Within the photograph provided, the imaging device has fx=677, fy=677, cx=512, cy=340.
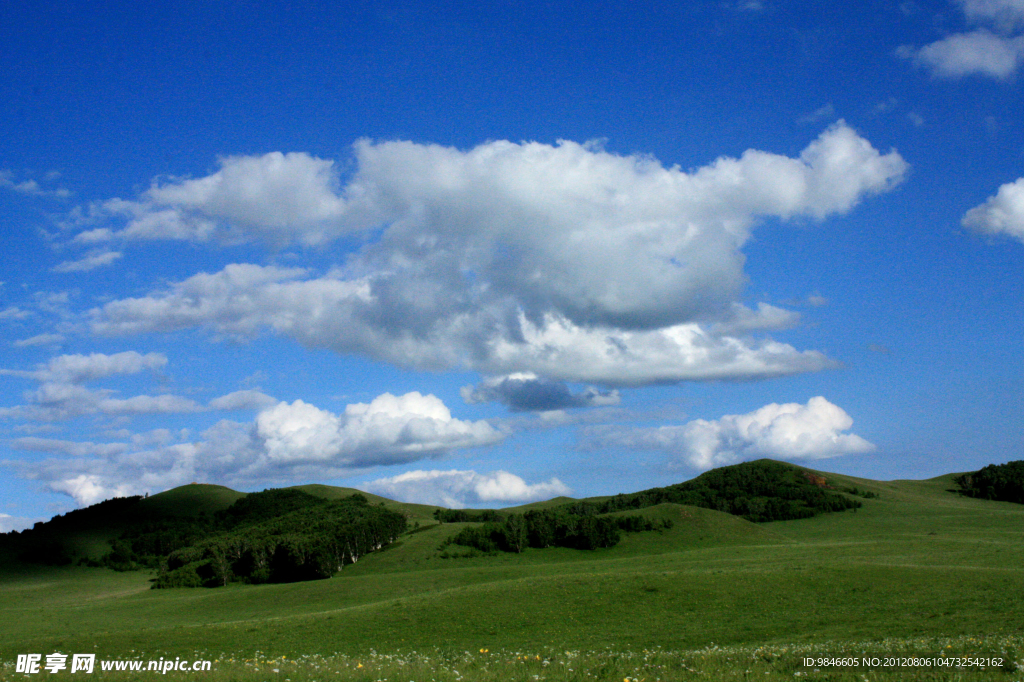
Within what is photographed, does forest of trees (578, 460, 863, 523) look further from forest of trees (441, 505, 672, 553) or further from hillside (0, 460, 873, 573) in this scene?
forest of trees (441, 505, 672, 553)

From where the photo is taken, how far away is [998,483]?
6718 inches

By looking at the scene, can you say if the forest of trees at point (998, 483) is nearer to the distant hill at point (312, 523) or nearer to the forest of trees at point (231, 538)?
the distant hill at point (312, 523)

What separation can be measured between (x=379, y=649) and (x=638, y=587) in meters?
16.3

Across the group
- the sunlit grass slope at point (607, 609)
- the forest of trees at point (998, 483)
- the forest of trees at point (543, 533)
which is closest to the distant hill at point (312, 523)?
the forest of trees at point (543, 533)

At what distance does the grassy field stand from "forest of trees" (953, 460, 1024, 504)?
405 ft

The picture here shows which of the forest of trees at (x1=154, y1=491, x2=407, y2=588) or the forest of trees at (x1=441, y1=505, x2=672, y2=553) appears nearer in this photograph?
the forest of trees at (x1=154, y1=491, x2=407, y2=588)

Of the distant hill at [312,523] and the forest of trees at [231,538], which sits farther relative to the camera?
the distant hill at [312,523]

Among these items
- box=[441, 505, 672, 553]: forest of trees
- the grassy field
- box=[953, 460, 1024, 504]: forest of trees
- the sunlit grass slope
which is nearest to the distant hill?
box=[441, 505, 672, 553]: forest of trees

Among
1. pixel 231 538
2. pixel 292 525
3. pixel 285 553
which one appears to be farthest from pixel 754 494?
pixel 231 538

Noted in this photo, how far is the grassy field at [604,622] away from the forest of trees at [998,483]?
405ft

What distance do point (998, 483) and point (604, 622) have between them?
182 meters

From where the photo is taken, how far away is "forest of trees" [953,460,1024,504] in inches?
6442

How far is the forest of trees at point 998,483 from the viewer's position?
537 ft

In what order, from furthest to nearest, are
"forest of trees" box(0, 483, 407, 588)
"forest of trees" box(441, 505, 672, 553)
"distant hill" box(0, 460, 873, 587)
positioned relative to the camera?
"distant hill" box(0, 460, 873, 587), "forest of trees" box(441, 505, 672, 553), "forest of trees" box(0, 483, 407, 588)
